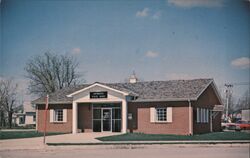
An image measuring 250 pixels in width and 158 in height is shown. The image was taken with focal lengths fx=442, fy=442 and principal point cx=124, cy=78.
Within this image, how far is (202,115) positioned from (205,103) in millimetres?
759

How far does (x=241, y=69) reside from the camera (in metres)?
11.9

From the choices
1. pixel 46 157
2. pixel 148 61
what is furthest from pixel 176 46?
pixel 46 157

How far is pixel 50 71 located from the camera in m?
20.1

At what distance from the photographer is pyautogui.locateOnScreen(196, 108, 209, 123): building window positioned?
2368 centimetres

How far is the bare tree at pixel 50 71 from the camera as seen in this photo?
620 inches

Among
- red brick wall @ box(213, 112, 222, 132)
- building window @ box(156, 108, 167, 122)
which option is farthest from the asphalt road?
red brick wall @ box(213, 112, 222, 132)

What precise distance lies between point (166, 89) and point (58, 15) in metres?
11.9

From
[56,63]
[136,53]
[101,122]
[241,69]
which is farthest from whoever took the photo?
[101,122]

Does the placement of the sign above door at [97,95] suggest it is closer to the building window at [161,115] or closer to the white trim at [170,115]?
the building window at [161,115]

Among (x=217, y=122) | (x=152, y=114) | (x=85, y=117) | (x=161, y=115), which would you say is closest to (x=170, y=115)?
(x=161, y=115)

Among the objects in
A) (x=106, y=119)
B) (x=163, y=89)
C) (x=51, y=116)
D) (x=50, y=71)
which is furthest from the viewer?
(x=51, y=116)

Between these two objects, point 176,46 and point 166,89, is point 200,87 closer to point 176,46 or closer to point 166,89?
point 166,89

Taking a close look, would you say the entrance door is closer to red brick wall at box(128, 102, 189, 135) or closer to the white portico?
the white portico

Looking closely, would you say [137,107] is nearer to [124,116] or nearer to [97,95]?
[124,116]
